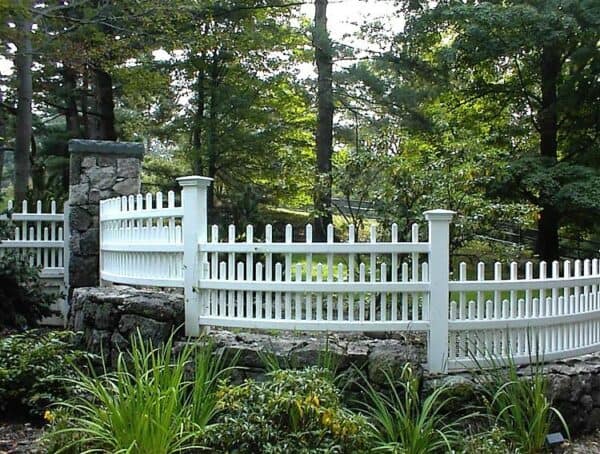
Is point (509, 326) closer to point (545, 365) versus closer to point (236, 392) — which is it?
point (545, 365)

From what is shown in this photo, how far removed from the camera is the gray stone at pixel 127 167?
557 centimetres

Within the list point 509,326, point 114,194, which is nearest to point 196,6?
point 114,194

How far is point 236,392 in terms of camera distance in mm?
2703

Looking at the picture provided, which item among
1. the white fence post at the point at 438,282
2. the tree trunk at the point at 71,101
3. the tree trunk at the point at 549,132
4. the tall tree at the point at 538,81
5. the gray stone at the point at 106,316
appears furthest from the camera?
the tree trunk at the point at 71,101

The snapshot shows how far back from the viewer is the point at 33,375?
353 centimetres

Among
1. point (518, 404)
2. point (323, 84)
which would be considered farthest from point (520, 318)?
point (323, 84)

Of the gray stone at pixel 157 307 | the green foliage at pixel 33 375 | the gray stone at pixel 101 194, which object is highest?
the gray stone at pixel 101 194

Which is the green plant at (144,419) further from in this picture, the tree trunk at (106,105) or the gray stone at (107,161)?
the tree trunk at (106,105)

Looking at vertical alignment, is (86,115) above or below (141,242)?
above

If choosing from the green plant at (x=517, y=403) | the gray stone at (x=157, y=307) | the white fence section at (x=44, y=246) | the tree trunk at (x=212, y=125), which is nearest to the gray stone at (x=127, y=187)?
the white fence section at (x=44, y=246)

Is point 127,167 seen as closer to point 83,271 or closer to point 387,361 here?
point 83,271

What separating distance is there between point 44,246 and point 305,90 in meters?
6.74

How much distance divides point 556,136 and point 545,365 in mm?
8452

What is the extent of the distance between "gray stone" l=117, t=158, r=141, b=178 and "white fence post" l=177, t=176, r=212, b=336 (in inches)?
83.8
